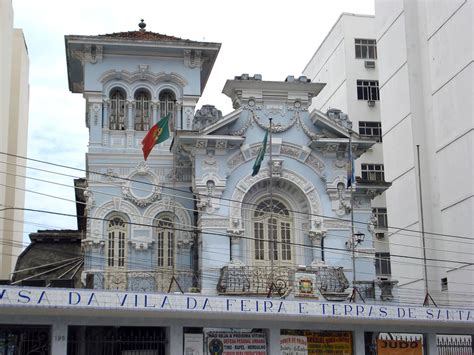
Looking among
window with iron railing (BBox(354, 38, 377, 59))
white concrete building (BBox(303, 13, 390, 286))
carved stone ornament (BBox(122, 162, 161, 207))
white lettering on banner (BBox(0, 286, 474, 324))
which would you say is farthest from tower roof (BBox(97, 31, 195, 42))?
window with iron railing (BBox(354, 38, 377, 59))

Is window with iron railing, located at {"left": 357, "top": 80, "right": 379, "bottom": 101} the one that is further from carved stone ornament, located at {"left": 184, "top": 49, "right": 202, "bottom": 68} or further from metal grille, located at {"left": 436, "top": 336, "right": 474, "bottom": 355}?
metal grille, located at {"left": 436, "top": 336, "right": 474, "bottom": 355}

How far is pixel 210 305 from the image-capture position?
26.0m

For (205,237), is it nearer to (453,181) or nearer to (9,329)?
(9,329)

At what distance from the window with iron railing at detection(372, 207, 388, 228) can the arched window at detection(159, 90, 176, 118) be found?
1926 centimetres

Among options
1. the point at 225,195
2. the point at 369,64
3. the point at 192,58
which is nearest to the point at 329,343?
the point at 225,195

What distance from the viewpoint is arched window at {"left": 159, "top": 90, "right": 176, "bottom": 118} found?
35656 millimetres

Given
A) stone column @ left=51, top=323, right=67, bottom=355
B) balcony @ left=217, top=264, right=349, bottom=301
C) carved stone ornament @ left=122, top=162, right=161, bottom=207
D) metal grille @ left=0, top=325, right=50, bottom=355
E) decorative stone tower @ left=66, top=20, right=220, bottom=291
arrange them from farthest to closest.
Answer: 1. carved stone ornament @ left=122, top=162, right=161, bottom=207
2. decorative stone tower @ left=66, top=20, right=220, bottom=291
3. balcony @ left=217, top=264, right=349, bottom=301
4. metal grille @ left=0, top=325, right=50, bottom=355
5. stone column @ left=51, top=323, right=67, bottom=355

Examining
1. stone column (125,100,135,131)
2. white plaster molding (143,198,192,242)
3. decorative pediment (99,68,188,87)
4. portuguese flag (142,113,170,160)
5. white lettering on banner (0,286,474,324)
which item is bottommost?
white lettering on banner (0,286,474,324)

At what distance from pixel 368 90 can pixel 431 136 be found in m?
10.3

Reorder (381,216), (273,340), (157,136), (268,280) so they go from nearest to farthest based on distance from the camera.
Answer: (273,340), (157,136), (268,280), (381,216)

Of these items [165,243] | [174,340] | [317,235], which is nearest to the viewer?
[174,340]

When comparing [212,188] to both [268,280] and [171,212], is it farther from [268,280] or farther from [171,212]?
[268,280]

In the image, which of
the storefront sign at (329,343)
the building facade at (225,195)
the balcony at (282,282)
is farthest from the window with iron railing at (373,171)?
the storefront sign at (329,343)

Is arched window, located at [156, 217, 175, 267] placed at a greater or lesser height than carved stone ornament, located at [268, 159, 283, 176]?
lesser
